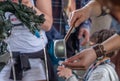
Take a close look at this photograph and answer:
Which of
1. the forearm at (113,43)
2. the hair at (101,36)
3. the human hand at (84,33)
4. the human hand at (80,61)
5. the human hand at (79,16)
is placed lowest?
the hair at (101,36)

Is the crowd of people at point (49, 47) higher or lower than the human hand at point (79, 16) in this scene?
lower

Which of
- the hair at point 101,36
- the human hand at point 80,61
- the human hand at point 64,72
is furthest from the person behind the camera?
the hair at point 101,36

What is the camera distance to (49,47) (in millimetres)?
1593

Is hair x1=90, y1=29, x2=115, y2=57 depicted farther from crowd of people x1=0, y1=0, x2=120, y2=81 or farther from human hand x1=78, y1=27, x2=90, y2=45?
human hand x1=78, y1=27, x2=90, y2=45

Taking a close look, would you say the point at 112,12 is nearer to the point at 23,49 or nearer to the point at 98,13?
the point at 98,13

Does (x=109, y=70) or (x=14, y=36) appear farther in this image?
(x=109, y=70)

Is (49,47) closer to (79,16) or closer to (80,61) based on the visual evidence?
(79,16)

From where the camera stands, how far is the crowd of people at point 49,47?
3.76 feet

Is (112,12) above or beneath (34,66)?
above

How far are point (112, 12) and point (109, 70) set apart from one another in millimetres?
1210

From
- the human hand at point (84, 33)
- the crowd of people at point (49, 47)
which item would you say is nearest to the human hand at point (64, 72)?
the crowd of people at point (49, 47)

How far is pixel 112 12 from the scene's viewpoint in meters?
0.55

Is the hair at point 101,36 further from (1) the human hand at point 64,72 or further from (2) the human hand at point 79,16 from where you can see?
(2) the human hand at point 79,16

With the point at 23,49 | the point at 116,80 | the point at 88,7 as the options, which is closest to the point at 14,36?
the point at 23,49
